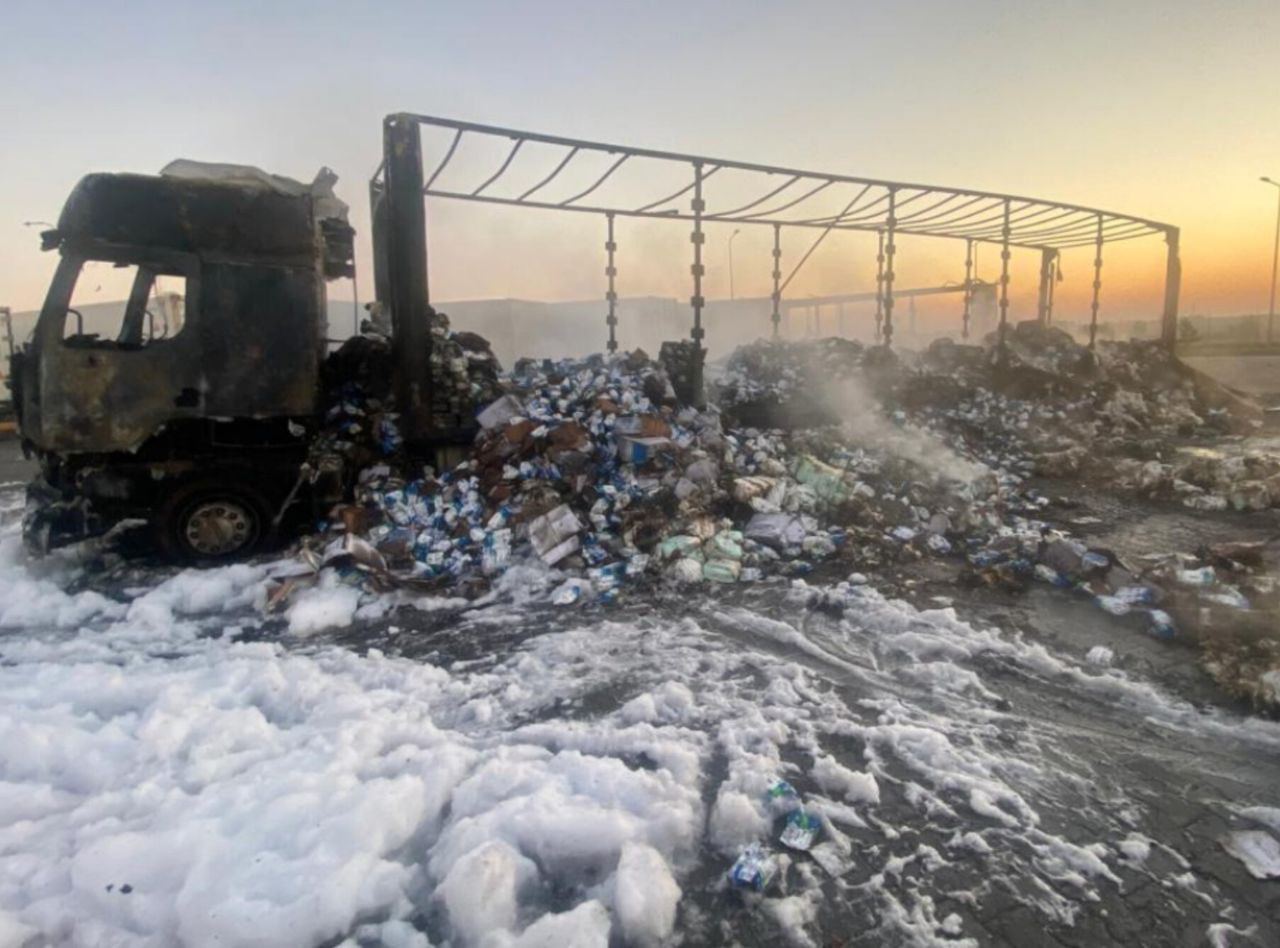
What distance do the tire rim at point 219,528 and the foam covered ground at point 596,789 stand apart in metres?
1.58

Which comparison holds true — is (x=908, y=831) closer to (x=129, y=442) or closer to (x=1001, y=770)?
(x=1001, y=770)

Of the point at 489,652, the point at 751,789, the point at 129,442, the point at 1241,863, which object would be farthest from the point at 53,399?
the point at 1241,863

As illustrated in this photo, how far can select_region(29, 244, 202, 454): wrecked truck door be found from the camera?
494 centimetres

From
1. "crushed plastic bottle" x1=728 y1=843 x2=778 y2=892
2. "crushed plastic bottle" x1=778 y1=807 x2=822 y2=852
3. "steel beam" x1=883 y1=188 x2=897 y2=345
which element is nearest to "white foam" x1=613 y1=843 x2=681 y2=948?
"crushed plastic bottle" x1=728 y1=843 x2=778 y2=892

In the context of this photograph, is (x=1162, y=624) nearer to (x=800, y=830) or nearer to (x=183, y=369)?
(x=800, y=830)

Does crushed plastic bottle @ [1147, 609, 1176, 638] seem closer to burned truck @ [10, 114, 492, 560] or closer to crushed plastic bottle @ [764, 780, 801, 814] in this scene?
crushed plastic bottle @ [764, 780, 801, 814]

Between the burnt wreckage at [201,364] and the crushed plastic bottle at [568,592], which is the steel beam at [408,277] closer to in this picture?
the burnt wreckage at [201,364]

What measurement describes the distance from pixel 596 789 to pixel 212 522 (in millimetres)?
4595

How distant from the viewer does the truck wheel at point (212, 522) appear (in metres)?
5.38

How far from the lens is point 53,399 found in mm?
4941

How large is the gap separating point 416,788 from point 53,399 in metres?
4.64

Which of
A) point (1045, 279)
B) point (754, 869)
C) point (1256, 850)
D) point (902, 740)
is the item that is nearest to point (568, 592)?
point (902, 740)

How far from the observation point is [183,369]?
5324 millimetres

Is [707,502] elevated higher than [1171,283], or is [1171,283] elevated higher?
[1171,283]
